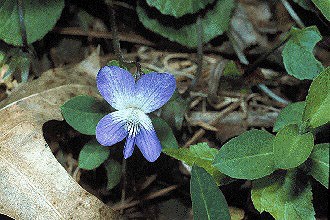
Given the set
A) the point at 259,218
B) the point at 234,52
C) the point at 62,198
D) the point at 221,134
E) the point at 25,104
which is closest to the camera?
the point at 62,198

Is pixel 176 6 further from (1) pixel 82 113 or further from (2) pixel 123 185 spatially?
(2) pixel 123 185

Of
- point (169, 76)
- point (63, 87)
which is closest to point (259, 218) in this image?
point (169, 76)

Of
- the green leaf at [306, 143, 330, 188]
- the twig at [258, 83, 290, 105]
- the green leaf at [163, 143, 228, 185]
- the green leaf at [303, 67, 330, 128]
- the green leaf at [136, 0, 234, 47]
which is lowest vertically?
the twig at [258, 83, 290, 105]

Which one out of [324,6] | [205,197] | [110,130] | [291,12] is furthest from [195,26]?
[205,197]

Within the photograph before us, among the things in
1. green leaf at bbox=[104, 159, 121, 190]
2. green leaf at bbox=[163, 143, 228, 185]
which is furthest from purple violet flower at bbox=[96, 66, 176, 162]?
green leaf at bbox=[104, 159, 121, 190]

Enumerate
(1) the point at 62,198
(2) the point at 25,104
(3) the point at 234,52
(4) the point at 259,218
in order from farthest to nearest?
(3) the point at 234,52
(4) the point at 259,218
(2) the point at 25,104
(1) the point at 62,198

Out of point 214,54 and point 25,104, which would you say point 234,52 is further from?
point 25,104

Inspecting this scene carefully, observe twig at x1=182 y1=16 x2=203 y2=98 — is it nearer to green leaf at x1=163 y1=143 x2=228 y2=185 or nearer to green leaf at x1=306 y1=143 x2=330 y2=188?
green leaf at x1=163 y1=143 x2=228 y2=185
